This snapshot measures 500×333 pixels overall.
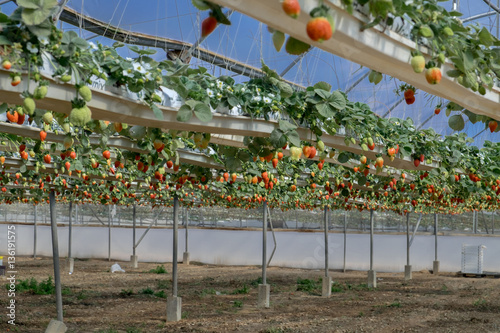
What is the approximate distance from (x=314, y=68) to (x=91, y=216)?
64.7 feet

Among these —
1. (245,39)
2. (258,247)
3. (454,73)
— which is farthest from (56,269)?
(258,247)

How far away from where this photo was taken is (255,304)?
11648 mm

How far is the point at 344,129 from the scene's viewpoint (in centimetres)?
493

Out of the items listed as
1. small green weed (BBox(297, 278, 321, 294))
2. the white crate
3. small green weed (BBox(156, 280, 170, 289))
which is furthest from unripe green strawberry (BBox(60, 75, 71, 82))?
the white crate

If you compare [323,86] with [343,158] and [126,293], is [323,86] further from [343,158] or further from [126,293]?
[126,293]

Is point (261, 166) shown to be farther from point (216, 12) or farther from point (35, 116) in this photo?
point (216, 12)

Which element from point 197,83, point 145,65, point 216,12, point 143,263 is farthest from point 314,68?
point 143,263

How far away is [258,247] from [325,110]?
18.6 m

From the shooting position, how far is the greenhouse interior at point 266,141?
2.59 meters

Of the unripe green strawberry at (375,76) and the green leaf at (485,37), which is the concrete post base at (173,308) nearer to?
the unripe green strawberry at (375,76)

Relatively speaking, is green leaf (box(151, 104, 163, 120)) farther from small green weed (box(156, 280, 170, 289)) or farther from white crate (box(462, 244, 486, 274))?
white crate (box(462, 244, 486, 274))

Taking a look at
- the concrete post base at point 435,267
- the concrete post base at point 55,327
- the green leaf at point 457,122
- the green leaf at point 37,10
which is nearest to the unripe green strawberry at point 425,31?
the green leaf at point 37,10

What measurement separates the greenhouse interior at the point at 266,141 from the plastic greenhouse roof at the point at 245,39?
29mm

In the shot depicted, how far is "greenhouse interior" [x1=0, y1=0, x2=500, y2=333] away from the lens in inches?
102
